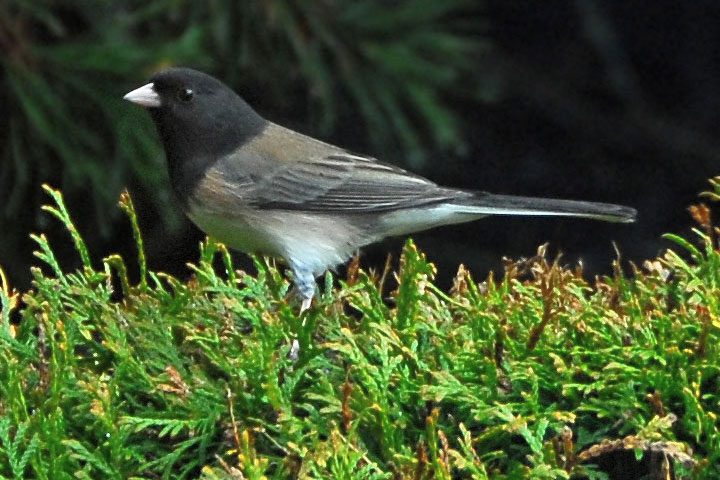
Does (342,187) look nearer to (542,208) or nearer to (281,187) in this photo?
(281,187)

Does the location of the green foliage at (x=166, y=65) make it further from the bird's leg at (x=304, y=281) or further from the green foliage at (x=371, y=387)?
the green foliage at (x=371, y=387)

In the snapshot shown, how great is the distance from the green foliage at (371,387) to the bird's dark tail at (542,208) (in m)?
0.61

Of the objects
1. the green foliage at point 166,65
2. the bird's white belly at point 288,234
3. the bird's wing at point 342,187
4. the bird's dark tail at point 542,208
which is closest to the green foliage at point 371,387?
the bird's dark tail at point 542,208

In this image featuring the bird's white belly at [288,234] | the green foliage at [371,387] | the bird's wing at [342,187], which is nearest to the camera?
the green foliage at [371,387]

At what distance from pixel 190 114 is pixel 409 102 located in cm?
106

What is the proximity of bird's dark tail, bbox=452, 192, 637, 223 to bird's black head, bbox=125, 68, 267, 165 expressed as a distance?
0.53 m

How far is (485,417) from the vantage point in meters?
1.49

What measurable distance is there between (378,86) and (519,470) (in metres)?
2.07

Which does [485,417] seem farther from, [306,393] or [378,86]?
[378,86]

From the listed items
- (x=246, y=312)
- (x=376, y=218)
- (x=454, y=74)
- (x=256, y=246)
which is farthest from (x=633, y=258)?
(x=246, y=312)

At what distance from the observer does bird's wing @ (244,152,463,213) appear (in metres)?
2.67

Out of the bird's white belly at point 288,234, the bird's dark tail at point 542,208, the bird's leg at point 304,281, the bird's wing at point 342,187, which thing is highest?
the bird's dark tail at point 542,208

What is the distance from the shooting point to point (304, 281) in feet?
8.04

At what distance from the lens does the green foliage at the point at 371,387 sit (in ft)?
4.83
